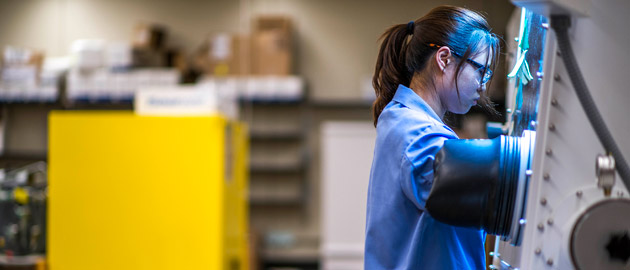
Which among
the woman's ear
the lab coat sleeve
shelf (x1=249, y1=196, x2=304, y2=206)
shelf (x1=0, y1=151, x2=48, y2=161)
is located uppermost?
the woman's ear

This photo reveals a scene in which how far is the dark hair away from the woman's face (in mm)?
10

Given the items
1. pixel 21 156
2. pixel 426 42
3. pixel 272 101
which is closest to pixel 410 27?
pixel 426 42

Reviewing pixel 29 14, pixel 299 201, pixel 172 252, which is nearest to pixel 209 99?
pixel 172 252

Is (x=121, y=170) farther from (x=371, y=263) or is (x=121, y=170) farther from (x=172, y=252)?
(x=371, y=263)

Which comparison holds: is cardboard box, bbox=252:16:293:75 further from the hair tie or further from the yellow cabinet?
the hair tie

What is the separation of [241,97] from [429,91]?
5.25 meters

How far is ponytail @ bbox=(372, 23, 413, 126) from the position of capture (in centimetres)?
115

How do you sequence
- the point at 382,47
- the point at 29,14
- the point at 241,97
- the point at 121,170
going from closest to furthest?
the point at 382,47
the point at 121,170
the point at 241,97
the point at 29,14

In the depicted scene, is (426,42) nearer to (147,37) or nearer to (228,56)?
(228,56)

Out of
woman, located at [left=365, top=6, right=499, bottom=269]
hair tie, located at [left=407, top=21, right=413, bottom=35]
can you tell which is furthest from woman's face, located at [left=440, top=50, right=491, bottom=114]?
hair tie, located at [left=407, top=21, right=413, bottom=35]

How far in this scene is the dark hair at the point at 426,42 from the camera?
106 centimetres

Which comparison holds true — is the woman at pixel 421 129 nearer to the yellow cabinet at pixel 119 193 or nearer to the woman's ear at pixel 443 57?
the woman's ear at pixel 443 57

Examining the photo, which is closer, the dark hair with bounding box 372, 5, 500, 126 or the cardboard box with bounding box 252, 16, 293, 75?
the dark hair with bounding box 372, 5, 500, 126

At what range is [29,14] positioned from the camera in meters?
6.87
